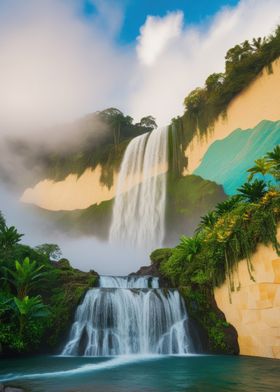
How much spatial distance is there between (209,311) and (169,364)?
14.0 feet

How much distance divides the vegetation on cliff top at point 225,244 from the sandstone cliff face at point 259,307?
291 millimetres

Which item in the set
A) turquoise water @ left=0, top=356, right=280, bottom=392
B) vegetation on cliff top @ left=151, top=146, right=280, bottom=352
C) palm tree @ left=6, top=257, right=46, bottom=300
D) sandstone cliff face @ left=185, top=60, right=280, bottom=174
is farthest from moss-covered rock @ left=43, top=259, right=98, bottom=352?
sandstone cliff face @ left=185, top=60, right=280, bottom=174

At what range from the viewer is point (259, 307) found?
11.1m

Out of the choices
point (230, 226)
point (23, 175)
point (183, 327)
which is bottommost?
point (183, 327)

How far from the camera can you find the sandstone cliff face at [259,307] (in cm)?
1059

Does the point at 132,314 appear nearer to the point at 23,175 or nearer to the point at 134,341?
the point at 134,341

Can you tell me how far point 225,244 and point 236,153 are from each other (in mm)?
14604

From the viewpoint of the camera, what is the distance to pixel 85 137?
46.1m

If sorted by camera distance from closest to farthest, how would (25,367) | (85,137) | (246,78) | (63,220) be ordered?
(25,367)
(246,78)
(63,220)
(85,137)

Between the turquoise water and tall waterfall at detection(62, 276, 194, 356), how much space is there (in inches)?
46.2

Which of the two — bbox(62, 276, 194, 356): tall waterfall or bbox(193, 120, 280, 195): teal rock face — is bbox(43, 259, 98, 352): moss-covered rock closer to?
bbox(62, 276, 194, 356): tall waterfall

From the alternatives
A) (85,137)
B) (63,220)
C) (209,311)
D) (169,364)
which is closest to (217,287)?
(209,311)

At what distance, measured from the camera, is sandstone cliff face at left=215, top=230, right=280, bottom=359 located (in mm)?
10586

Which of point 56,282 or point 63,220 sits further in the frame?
point 63,220
